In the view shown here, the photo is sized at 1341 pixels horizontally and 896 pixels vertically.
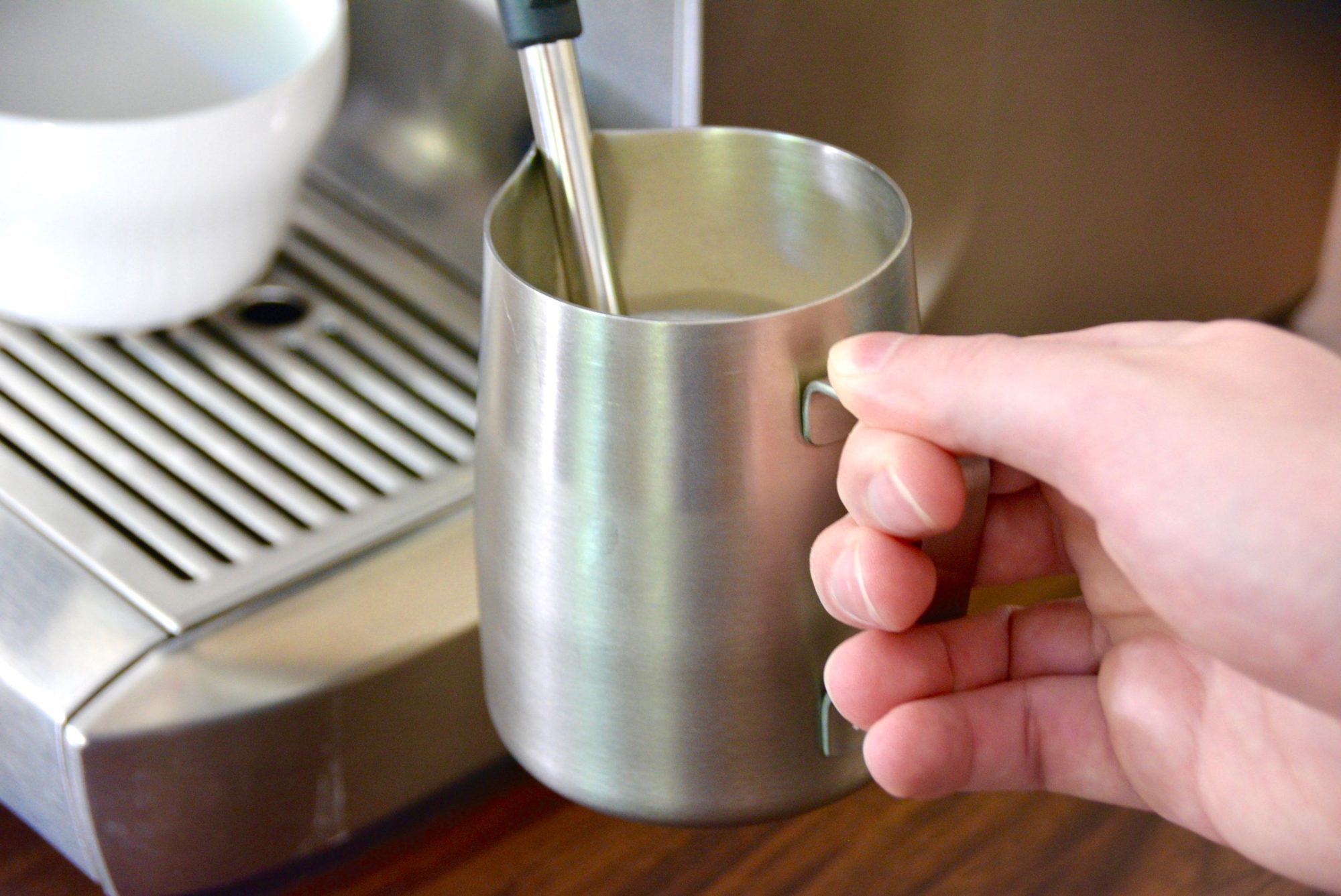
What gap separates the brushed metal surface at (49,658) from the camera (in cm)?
33

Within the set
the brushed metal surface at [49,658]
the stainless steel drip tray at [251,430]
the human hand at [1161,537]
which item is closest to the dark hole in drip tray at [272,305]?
the stainless steel drip tray at [251,430]

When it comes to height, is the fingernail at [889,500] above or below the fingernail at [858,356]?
below

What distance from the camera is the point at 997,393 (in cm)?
26

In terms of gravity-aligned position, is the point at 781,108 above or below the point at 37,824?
above

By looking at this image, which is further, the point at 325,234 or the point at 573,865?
the point at 325,234

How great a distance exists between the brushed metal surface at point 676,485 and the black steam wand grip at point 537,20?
23 millimetres

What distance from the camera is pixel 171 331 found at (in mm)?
420

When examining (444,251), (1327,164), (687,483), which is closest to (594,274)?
(687,483)

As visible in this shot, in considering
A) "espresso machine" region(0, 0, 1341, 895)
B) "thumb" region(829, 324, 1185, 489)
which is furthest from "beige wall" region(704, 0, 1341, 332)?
"thumb" region(829, 324, 1185, 489)

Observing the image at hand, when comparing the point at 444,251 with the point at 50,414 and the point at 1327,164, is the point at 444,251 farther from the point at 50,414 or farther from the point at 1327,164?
the point at 1327,164

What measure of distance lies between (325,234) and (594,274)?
0.19 meters

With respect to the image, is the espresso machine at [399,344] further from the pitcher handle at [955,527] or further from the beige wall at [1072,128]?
the pitcher handle at [955,527]

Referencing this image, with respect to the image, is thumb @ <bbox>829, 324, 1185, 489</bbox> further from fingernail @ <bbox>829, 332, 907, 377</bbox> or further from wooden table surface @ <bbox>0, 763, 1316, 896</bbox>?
wooden table surface @ <bbox>0, 763, 1316, 896</bbox>

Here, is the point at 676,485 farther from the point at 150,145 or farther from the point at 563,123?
the point at 150,145
